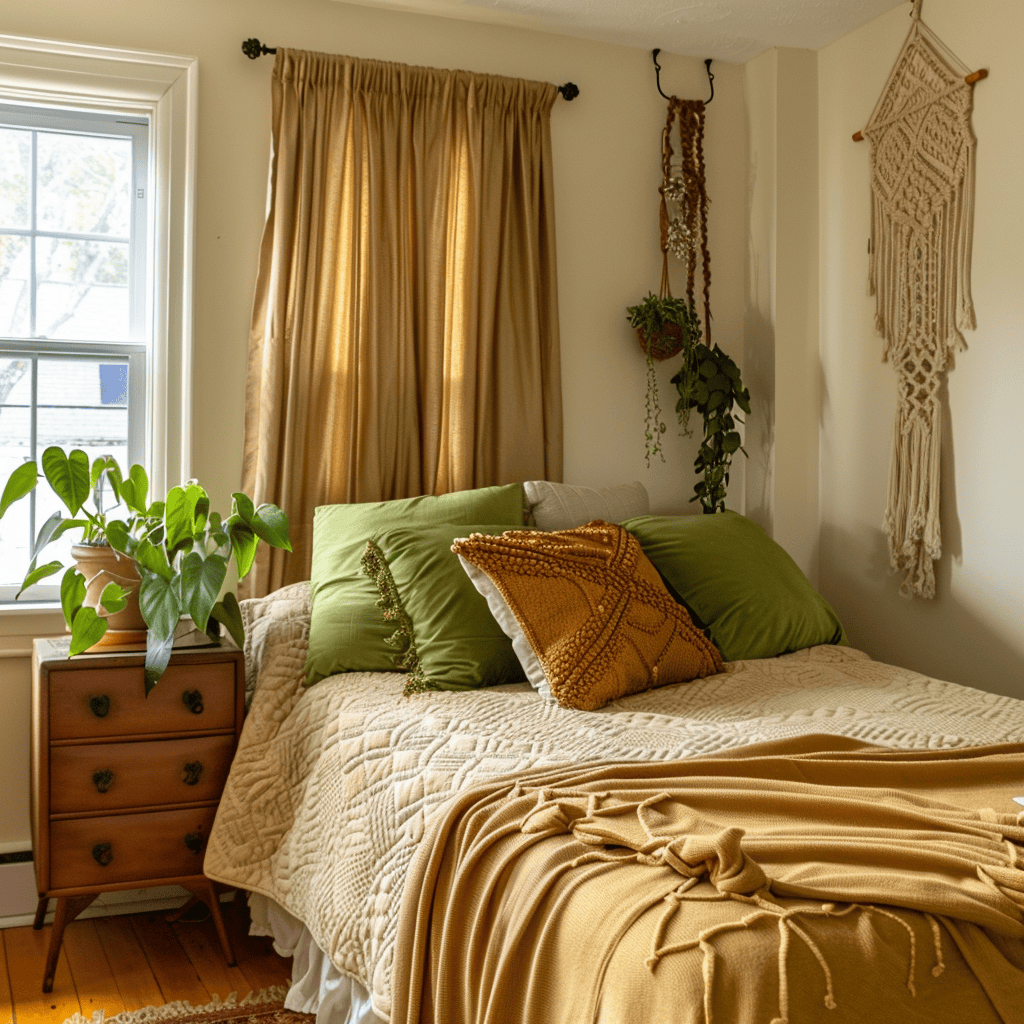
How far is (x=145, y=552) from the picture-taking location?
7.73 feet

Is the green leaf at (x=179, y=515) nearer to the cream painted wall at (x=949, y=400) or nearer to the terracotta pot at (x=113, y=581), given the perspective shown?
the terracotta pot at (x=113, y=581)

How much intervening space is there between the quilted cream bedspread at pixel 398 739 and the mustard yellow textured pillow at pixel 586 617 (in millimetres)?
54

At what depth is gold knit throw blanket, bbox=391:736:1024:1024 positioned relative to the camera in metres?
1.11

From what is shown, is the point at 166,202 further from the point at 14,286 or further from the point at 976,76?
the point at 976,76

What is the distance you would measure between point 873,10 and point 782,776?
8.03 feet

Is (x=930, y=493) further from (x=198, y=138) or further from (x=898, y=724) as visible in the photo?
(x=198, y=138)

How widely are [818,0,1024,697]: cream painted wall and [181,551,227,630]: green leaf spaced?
1.94 m

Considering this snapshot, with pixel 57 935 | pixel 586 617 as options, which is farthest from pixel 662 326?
pixel 57 935

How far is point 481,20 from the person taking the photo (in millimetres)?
3107

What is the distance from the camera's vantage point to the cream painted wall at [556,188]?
111 inches

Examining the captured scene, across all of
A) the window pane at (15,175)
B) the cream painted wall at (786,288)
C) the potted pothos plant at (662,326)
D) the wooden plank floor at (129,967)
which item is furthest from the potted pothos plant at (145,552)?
the cream painted wall at (786,288)

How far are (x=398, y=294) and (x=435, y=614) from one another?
1.04 meters

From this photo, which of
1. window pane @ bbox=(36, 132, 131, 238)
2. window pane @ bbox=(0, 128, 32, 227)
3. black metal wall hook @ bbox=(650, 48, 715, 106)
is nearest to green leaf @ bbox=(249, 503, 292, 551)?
window pane @ bbox=(36, 132, 131, 238)

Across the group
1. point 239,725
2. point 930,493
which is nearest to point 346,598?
point 239,725
